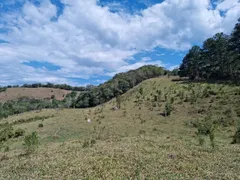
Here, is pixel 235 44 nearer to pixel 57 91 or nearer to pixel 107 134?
pixel 107 134

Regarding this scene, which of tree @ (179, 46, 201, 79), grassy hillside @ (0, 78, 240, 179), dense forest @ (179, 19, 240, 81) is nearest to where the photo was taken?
grassy hillside @ (0, 78, 240, 179)

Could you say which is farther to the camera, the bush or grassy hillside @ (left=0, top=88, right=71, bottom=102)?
grassy hillside @ (left=0, top=88, right=71, bottom=102)

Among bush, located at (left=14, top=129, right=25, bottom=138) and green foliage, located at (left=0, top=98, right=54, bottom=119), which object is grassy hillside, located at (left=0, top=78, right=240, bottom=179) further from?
green foliage, located at (left=0, top=98, right=54, bottom=119)

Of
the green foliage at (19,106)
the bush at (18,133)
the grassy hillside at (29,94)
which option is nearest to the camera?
the bush at (18,133)

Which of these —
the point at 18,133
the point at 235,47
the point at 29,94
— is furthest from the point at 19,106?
the point at 235,47

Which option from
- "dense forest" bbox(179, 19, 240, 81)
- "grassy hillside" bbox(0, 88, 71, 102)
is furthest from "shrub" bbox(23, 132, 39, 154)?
"grassy hillside" bbox(0, 88, 71, 102)

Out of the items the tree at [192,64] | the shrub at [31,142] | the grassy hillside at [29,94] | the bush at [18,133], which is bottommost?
the bush at [18,133]

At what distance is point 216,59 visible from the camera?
41.4 meters

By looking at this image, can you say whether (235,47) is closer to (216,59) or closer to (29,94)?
(216,59)

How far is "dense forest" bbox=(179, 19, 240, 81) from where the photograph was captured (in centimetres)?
3519

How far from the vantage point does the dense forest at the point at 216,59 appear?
3519cm

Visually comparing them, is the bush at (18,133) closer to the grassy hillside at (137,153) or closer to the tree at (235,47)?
the grassy hillside at (137,153)

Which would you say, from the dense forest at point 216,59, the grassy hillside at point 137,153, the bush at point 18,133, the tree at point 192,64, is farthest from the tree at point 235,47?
the bush at point 18,133

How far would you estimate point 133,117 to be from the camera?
23359 millimetres
